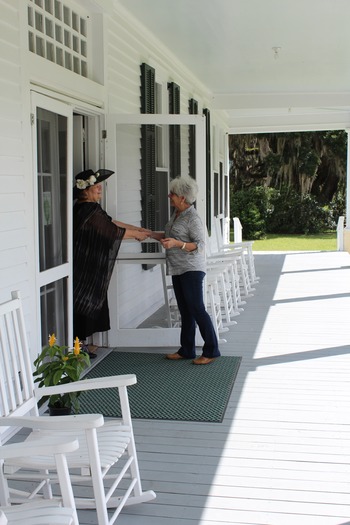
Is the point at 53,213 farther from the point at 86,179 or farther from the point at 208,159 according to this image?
the point at 208,159

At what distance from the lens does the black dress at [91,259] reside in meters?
5.51

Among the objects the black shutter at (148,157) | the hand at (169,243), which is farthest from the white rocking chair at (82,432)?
the black shutter at (148,157)

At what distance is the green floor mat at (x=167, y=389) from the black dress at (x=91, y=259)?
0.41 metres

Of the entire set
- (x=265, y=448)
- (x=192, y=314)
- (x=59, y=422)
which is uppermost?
(x=59, y=422)

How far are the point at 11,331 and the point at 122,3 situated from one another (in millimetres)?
3978

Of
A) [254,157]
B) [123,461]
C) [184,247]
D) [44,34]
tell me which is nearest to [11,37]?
[44,34]

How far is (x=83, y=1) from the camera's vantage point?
17.9 feet

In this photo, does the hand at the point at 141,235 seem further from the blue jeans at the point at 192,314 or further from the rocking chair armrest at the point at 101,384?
the rocking chair armrest at the point at 101,384

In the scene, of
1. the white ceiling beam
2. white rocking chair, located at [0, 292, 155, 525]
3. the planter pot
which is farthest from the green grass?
white rocking chair, located at [0, 292, 155, 525]

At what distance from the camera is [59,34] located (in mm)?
5086

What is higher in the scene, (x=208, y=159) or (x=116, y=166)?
(x=208, y=159)

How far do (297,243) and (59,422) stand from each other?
18346 mm

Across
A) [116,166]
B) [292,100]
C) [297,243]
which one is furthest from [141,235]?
[297,243]

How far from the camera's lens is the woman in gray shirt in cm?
541
